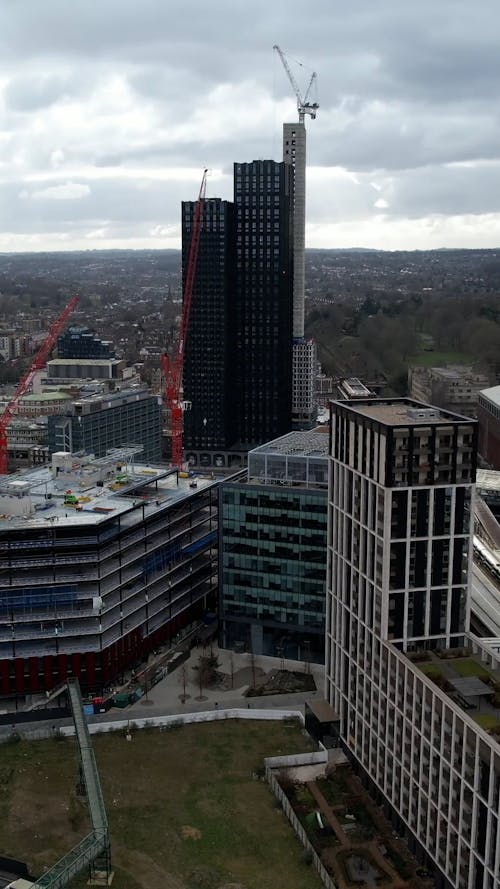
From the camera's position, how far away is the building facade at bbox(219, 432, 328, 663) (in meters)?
89.1

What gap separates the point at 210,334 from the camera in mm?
179625

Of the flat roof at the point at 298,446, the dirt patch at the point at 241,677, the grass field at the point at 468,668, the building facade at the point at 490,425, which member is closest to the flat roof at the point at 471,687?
the grass field at the point at 468,668

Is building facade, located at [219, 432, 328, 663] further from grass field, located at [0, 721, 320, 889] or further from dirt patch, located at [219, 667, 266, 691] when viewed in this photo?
grass field, located at [0, 721, 320, 889]

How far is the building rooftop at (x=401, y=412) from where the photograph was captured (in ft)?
222

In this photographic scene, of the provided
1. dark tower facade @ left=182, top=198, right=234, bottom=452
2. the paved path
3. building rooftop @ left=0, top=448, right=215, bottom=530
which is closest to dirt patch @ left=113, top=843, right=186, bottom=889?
the paved path

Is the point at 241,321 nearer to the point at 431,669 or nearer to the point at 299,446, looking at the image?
the point at 299,446

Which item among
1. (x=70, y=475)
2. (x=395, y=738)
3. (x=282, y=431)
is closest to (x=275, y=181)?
(x=282, y=431)

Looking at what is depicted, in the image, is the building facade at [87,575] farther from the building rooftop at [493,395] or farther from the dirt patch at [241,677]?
the building rooftop at [493,395]

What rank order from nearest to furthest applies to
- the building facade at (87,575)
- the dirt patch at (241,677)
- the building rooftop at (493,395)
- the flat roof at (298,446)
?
the building facade at (87,575), the dirt patch at (241,677), the flat roof at (298,446), the building rooftop at (493,395)

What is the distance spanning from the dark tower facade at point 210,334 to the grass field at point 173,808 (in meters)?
108

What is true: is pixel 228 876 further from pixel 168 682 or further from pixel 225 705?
pixel 168 682

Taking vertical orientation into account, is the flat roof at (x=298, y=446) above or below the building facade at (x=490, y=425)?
above

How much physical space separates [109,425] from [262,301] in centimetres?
3976

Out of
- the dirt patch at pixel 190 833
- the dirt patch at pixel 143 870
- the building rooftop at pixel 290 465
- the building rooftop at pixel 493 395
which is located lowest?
the dirt patch at pixel 190 833
